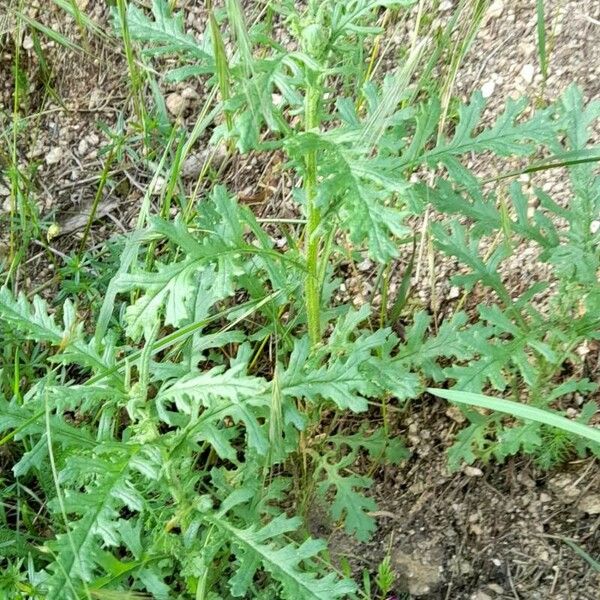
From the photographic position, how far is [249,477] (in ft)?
5.92

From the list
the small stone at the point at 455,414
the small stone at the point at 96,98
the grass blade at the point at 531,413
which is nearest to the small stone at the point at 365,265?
the small stone at the point at 455,414

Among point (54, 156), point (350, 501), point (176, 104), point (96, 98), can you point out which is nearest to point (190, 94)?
point (176, 104)

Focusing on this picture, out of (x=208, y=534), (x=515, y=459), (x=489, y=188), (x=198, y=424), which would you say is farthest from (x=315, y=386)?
(x=489, y=188)

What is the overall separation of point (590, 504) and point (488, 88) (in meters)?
1.11

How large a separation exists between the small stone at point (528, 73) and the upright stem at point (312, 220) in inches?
35.7

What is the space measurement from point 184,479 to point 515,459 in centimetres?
79

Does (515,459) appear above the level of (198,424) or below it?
below

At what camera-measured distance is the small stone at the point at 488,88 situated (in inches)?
89.8

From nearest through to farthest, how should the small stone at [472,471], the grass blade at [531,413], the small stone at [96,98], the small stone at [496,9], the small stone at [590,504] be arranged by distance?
the grass blade at [531,413], the small stone at [590,504], the small stone at [472,471], the small stone at [496,9], the small stone at [96,98]

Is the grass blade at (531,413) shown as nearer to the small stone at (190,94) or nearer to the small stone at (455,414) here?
the small stone at (455,414)

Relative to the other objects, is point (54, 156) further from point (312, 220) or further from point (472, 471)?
point (472, 471)

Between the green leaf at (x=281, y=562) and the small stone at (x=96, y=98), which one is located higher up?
the small stone at (x=96, y=98)

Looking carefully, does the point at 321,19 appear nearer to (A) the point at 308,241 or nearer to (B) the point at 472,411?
(A) the point at 308,241

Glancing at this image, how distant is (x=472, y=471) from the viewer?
1982mm
